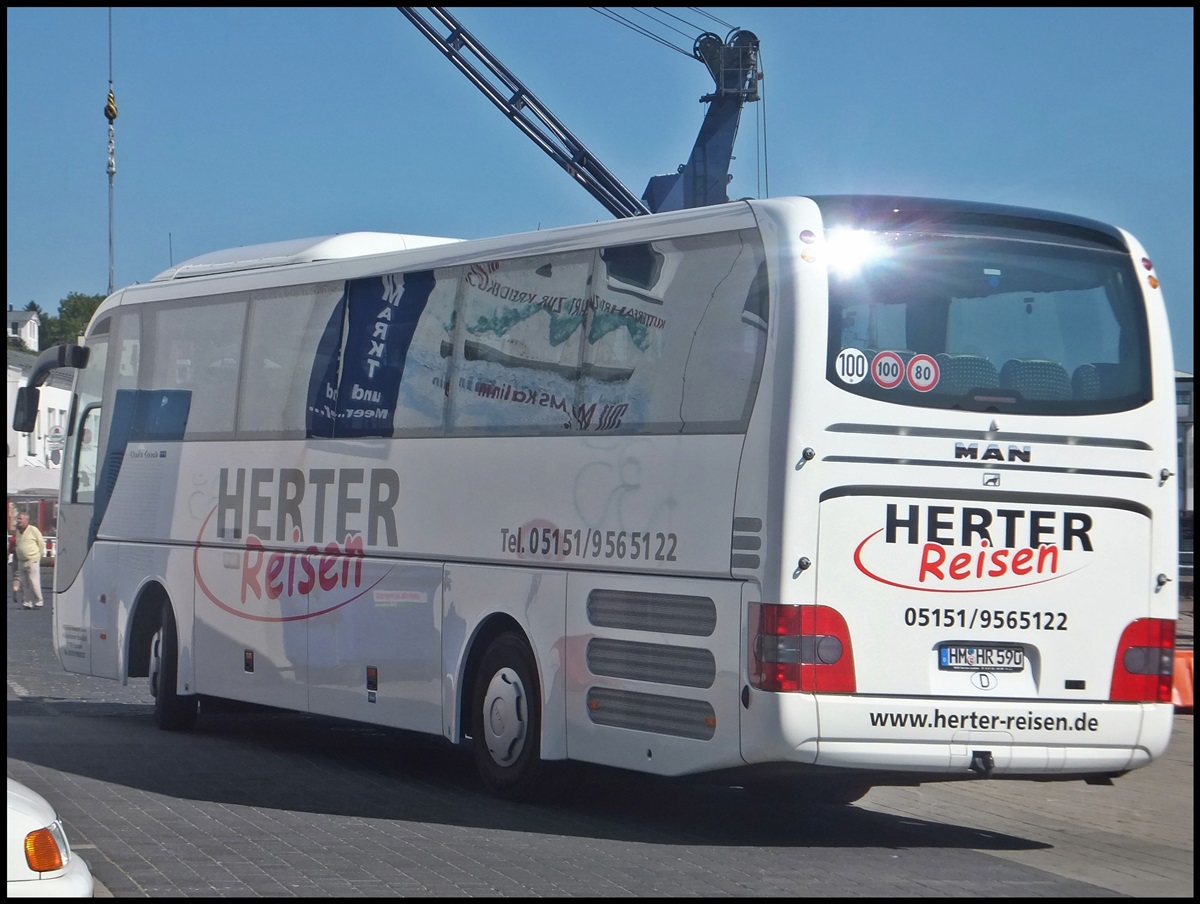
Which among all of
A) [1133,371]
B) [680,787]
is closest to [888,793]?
[680,787]

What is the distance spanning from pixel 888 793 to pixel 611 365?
3962 millimetres

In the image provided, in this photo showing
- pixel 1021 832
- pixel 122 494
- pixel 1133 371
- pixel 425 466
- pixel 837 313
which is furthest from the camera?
pixel 122 494

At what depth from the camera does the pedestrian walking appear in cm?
3588

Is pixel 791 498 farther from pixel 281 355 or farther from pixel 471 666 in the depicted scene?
pixel 281 355

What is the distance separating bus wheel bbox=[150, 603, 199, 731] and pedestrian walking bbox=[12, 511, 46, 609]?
21803 mm

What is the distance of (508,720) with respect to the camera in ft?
36.9

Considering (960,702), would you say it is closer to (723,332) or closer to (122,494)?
(723,332)

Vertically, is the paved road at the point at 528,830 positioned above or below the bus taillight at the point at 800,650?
below

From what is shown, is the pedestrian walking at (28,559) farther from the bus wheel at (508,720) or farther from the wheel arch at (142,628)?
the bus wheel at (508,720)

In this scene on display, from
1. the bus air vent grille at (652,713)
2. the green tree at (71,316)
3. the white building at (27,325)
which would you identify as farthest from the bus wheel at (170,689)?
the white building at (27,325)

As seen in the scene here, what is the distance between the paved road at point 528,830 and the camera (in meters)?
8.39

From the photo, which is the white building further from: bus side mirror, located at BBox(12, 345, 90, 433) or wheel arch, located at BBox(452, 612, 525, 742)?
wheel arch, located at BBox(452, 612, 525, 742)

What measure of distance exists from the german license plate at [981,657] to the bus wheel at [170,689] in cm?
755

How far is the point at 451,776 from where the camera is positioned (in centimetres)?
1262
